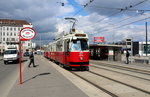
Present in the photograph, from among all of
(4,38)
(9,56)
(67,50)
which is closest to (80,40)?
(67,50)

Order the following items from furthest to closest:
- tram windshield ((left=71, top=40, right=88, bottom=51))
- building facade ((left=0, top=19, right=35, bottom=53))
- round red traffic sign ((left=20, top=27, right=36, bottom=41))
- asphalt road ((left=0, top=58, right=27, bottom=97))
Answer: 1. building facade ((left=0, top=19, right=35, bottom=53))
2. tram windshield ((left=71, top=40, right=88, bottom=51))
3. round red traffic sign ((left=20, top=27, right=36, bottom=41))
4. asphalt road ((left=0, top=58, right=27, bottom=97))

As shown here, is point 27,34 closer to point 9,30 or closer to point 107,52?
point 107,52

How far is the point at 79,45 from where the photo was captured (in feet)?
55.7

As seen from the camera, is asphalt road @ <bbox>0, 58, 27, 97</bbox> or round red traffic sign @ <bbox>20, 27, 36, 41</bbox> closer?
asphalt road @ <bbox>0, 58, 27, 97</bbox>

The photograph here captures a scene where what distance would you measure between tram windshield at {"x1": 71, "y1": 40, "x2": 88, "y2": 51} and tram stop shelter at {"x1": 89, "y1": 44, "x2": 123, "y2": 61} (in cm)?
1829

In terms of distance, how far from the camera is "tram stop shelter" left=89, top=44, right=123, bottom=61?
35.3 m

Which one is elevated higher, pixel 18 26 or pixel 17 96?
pixel 18 26

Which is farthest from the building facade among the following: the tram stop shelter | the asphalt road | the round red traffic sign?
the round red traffic sign

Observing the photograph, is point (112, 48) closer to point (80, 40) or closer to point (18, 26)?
point (80, 40)

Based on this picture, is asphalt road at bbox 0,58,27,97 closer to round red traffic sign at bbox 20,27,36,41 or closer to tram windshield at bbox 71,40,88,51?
round red traffic sign at bbox 20,27,36,41

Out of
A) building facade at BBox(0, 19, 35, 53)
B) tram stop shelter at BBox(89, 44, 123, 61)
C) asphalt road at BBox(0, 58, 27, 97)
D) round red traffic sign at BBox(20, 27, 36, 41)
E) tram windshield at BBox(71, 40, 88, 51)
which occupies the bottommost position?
asphalt road at BBox(0, 58, 27, 97)

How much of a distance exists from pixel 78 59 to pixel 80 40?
157cm

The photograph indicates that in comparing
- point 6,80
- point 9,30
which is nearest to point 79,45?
point 6,80

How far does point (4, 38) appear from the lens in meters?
128
